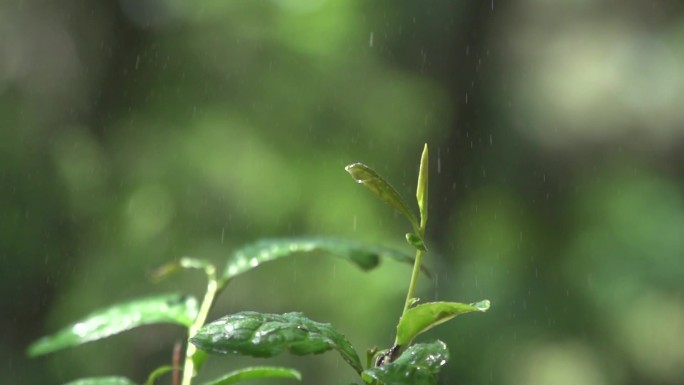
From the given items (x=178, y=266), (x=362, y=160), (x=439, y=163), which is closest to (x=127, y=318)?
(x=178, y=266)

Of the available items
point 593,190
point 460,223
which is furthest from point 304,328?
point 593,190

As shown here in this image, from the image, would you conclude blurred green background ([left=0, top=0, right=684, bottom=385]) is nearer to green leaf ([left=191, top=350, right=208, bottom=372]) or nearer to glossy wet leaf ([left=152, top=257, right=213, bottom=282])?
glossy wet leaf ([left=152, top=257, right=213, bottom=282])

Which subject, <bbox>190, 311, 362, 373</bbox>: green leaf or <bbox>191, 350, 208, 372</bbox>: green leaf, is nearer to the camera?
<bbox>190, 311, 362, 373</bbox>: green leaf

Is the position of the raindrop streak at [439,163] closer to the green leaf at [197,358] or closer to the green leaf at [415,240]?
the green leaf at [197,358]

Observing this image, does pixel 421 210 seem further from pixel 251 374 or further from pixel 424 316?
pixel 251 374

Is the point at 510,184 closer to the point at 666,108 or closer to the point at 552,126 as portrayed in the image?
the point at 552,126

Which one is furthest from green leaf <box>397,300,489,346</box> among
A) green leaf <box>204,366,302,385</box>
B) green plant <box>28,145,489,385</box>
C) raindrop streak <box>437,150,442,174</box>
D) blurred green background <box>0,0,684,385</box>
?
raindrop streak <box>437,150,442,174</box>
